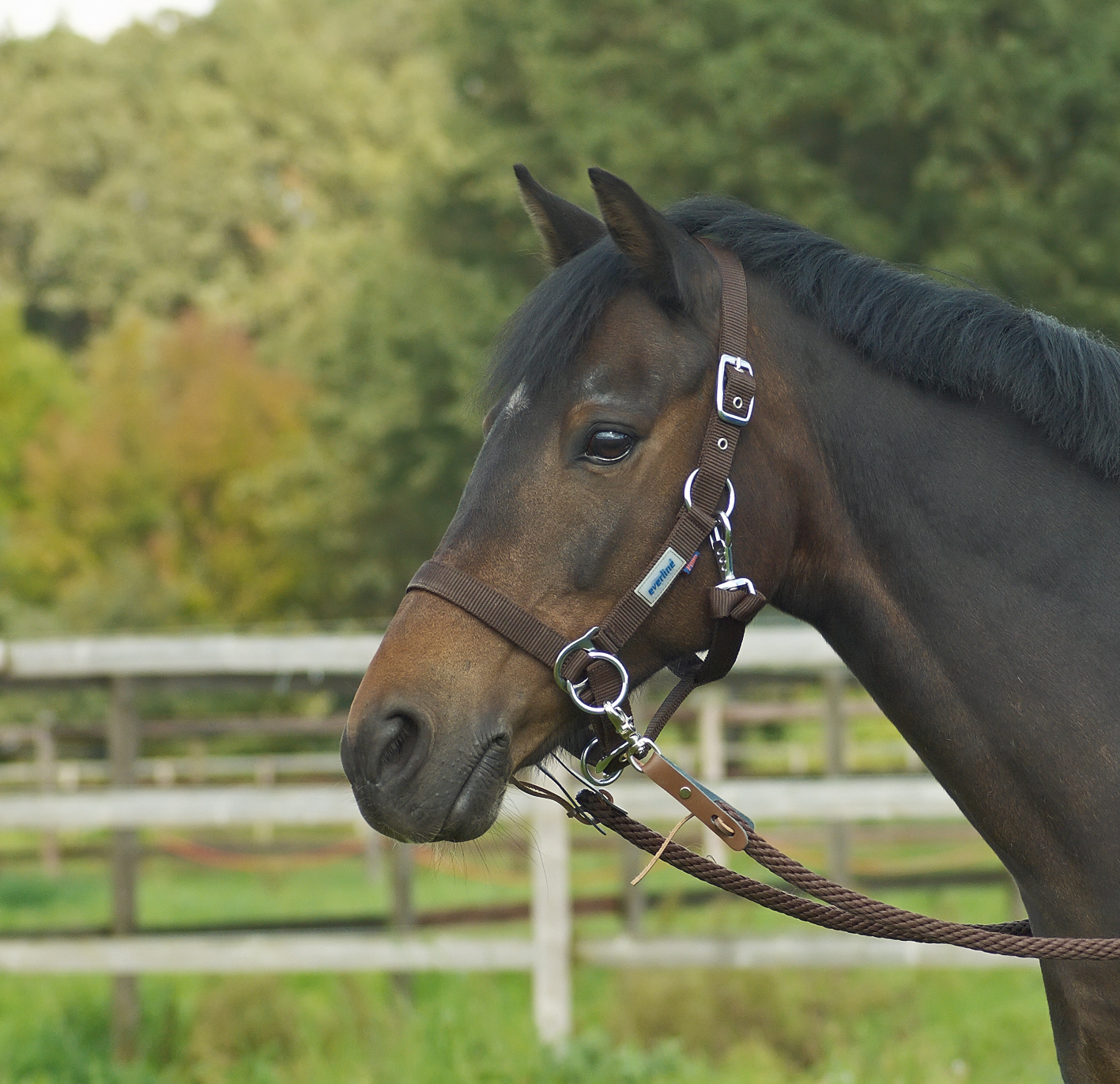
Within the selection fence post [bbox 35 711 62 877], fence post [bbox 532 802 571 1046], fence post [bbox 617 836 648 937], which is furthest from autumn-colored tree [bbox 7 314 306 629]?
fence post [bbox 532 802 571 1046]

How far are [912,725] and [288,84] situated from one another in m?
35.4

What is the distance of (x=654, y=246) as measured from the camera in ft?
7.25

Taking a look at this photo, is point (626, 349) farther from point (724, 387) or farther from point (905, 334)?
point (905, 334)

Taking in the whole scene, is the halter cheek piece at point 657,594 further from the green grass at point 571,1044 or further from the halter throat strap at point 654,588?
the green grass at point 571,1044

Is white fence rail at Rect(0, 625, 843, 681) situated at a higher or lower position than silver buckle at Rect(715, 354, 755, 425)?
higher

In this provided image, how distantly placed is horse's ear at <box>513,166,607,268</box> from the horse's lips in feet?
3.24

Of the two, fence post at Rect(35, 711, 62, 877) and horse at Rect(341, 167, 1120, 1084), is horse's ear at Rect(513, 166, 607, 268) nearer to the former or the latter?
horse at Rect(341, 167, 1120, 1084)

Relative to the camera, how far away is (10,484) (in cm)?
2473

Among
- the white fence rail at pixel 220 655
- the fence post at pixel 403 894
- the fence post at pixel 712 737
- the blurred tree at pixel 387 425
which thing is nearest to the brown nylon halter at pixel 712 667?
the white fence rail at pixel 220 655

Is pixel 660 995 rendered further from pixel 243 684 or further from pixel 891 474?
pixel 891 474

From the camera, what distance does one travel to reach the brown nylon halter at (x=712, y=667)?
213 cm

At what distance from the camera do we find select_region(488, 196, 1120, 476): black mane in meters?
2.22

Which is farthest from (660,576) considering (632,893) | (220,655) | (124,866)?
(632,893)

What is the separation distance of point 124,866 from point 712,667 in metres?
3.91
